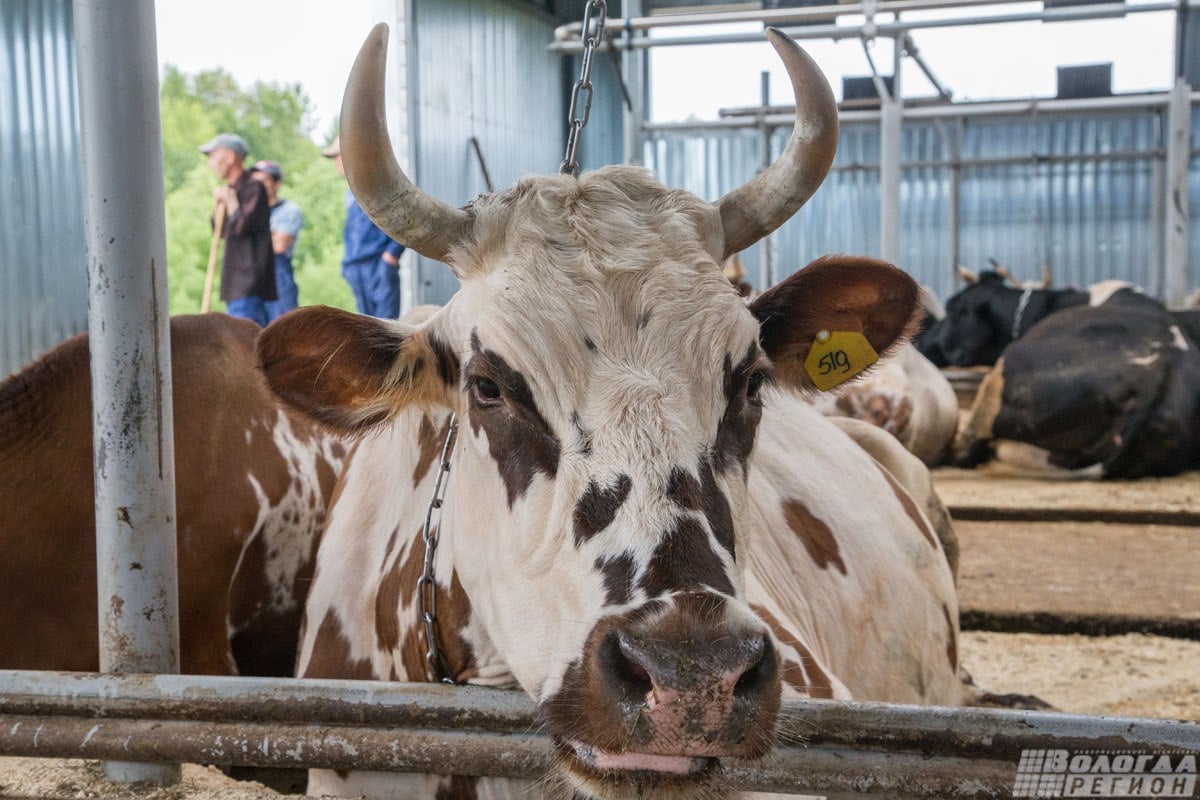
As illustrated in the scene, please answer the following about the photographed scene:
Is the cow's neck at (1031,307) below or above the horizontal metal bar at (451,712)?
below

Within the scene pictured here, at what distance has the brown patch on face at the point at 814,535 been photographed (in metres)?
3.19

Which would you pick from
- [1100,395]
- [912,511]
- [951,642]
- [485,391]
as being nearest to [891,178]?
[1100,395]

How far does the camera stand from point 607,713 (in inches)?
61.7

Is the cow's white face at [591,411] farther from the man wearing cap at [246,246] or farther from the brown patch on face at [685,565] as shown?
the man wearing cap at [246,246]

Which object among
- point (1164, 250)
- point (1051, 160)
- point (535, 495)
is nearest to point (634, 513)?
point (535, 495)

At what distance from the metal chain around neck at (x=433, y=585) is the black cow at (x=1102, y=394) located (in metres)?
8.08

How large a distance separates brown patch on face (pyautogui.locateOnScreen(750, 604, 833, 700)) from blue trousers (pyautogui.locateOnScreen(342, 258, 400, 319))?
6.68m

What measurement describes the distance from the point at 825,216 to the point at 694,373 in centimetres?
1521

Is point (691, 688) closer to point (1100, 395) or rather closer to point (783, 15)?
point (783, 15)

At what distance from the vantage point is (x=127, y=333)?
216 centimetres

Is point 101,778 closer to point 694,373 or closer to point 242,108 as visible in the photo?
point 694,373

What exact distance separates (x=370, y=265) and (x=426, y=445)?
255 inches

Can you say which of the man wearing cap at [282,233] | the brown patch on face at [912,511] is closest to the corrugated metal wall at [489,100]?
the man wearing cap at [282,233]
